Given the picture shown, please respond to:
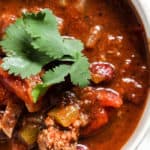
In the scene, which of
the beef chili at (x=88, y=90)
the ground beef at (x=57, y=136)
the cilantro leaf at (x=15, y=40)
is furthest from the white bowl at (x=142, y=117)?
the cilantro leaf at (x=15, y=40)

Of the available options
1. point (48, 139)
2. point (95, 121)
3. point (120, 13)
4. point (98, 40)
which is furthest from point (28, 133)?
point (120, 13)

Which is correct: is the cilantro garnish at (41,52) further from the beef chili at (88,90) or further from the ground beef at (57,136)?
the ground beef at (57,136)

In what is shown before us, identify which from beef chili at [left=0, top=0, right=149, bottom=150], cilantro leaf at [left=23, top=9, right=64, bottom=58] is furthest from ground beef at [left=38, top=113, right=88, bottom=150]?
cilantro leaf at [left=23, top=9, right=64, bottom=58]

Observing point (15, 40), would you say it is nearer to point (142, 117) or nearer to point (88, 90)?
point (88, 90)

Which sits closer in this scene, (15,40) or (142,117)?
(15,40)

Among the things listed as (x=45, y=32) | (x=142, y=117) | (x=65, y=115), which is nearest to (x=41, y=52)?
(x=45, y=32)

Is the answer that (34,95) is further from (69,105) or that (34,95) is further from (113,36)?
(113,36)

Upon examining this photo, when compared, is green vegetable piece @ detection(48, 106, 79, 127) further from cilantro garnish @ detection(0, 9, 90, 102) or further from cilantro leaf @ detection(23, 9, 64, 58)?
cilantro leaf @ detection(23, 9, 64, 58)
